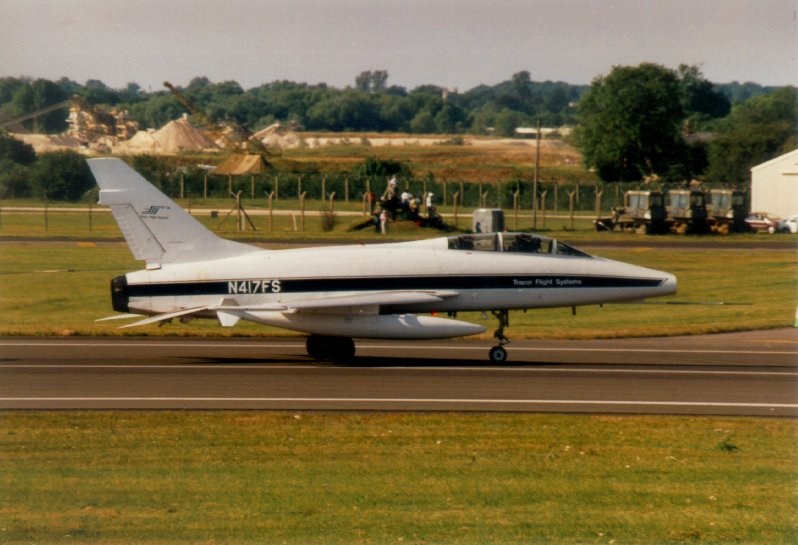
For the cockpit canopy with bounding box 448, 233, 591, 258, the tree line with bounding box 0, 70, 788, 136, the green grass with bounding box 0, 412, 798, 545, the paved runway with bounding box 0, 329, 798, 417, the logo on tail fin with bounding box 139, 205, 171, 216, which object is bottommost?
the paved runway with bounding box 0, 329, 798, 417

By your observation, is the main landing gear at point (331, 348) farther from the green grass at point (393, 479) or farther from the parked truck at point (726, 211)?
the parked truck at point (726, 211)

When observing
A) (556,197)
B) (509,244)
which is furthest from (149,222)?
(556,197)

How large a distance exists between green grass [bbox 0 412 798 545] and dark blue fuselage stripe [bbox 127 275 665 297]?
18.6 feet

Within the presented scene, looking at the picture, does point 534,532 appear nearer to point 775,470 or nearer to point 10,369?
point 775,470

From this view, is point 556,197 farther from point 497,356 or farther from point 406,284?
point 406,284

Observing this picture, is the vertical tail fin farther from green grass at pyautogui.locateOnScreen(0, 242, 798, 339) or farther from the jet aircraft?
green grass at pyautogui.locateOnScreen(0, 242, 798, 339)

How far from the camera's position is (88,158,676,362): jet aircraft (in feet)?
75.0

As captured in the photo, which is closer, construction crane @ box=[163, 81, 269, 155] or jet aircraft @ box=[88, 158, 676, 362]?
jet aircraft @ box=[88, 158, 676, 362]

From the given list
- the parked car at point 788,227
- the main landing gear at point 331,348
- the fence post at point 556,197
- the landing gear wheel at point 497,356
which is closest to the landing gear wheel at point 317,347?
the main landing gear at point 331,348

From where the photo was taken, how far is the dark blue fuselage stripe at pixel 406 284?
2297cm

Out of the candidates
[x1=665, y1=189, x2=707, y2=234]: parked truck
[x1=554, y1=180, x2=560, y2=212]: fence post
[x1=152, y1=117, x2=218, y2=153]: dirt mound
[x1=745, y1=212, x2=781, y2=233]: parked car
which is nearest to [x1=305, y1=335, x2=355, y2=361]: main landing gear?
[x1=665, y1=189, x2=707, y2=234]: parked truck

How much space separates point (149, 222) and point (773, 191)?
61249mm

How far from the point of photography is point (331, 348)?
23.8m

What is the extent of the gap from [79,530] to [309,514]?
2.34m
